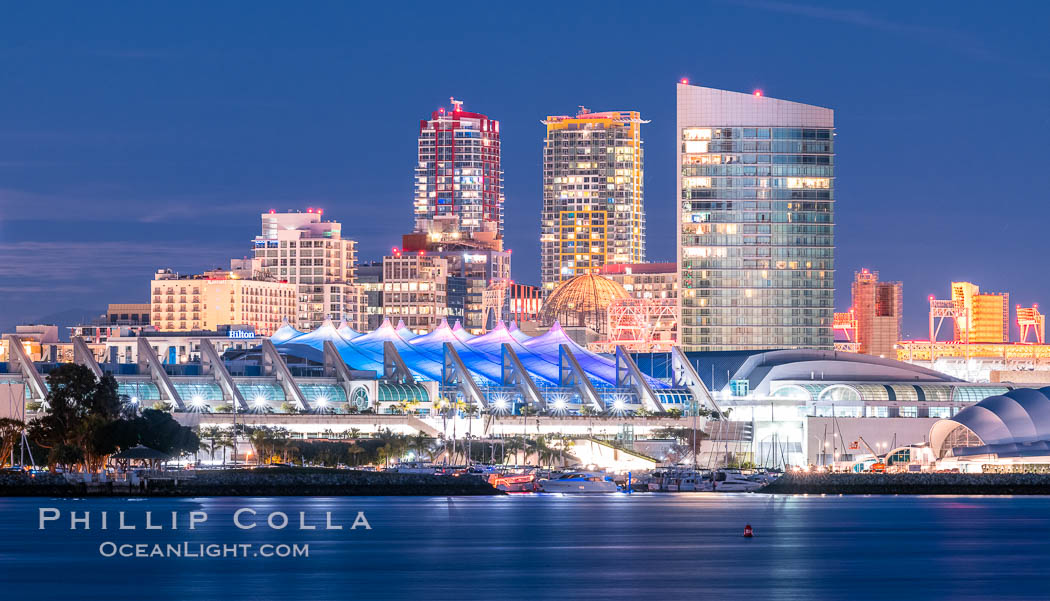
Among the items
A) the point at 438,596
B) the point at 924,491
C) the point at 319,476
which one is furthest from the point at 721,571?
the point at 924,491

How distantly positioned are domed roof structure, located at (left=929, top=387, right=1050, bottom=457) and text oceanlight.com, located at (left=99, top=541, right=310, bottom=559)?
10634 centimetres

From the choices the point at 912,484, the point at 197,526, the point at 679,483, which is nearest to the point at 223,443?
the point at 679,483

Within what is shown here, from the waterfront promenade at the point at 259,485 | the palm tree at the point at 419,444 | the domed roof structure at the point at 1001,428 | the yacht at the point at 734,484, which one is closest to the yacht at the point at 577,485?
the waterfront promenade at the point at 259,485

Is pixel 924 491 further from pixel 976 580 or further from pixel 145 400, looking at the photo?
pixel 976 580

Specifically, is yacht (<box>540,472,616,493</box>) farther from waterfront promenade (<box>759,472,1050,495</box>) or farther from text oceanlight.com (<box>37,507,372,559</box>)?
text oceanlight.com (<box>37,507,372,559</box>)

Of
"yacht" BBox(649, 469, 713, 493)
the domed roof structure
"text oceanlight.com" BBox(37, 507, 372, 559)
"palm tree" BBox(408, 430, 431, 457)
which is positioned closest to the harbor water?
"text oceanlight.com" BBox(37, 507, 372, 559)

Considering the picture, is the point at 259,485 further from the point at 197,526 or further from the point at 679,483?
the point at 679,483

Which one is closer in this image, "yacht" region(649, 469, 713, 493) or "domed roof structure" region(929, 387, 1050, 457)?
"yacht" region(649, 469, 713, 493)

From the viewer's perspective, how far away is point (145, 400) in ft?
649

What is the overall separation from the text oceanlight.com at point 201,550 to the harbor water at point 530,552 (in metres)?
0.48

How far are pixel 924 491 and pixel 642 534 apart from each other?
72.3 metres

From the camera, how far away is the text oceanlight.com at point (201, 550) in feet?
306

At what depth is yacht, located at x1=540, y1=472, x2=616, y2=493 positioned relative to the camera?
573ft

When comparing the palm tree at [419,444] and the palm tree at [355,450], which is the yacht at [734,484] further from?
the palm tree at [355,450]
